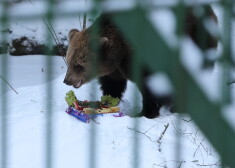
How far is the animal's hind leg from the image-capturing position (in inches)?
258

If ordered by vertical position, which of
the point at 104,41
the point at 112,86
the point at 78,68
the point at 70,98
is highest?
the point at 104,41

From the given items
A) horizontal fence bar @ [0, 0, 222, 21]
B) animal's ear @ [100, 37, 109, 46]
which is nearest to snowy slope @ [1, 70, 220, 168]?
animal's ear @ [100, 37, 109, 46]

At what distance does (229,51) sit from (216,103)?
245mm

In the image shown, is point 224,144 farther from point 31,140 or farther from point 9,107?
point 9,107

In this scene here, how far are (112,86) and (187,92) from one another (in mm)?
3795

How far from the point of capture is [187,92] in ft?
9.34

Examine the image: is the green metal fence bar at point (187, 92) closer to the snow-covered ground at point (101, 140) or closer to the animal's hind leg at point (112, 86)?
the snow-covered ground at point (101, 140)

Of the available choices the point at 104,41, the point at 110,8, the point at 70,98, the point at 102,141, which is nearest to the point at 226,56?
the point at 110,8

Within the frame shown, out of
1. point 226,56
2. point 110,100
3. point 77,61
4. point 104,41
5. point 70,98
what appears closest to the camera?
point 226,56

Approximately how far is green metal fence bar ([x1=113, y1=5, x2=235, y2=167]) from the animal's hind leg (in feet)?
11.6

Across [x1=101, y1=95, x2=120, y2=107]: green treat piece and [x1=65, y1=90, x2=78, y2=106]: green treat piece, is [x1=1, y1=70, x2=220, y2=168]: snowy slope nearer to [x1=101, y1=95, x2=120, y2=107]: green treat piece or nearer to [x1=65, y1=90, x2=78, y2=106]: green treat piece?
[x1=65, y1=90, x2=78, y2=106]: green treat piece

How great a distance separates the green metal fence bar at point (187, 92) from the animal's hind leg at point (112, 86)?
354 cm

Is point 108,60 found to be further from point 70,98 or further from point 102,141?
point 102,141

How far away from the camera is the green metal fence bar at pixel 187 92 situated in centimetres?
276
